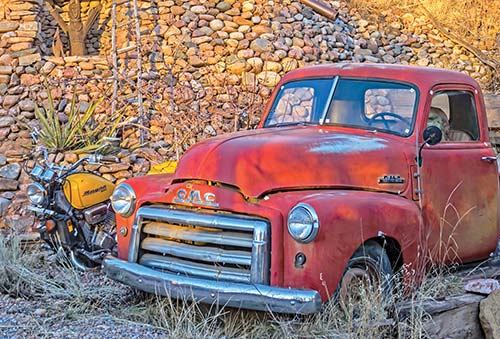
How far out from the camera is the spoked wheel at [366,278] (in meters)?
4.11

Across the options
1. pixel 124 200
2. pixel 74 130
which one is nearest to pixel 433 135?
pixel 124 200

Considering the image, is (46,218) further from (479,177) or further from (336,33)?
(336,33)

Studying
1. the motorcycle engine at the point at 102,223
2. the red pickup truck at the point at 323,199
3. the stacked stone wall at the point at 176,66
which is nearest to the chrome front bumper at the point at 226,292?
the red pickup truck at the point at 323,199

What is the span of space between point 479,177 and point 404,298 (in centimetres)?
146

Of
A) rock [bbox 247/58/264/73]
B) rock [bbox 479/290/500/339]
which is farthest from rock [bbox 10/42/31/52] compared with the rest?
rock [bbox 479/290/500/339]

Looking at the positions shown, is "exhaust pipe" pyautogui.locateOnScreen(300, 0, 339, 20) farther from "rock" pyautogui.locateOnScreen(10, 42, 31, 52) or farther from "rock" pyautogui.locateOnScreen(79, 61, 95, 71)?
"rock" pyautogui.locateOnScreen(10, 42, 31, 52)

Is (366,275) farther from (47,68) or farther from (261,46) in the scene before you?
(47,68)

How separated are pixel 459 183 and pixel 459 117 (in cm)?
74

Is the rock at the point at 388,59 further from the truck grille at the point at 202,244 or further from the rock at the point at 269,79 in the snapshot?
the truck grille at the point at 202,244

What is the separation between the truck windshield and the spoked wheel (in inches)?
43.0

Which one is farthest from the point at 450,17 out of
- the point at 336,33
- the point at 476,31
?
the point at 336,33

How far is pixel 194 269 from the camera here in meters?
4.21

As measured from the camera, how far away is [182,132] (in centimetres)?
1013

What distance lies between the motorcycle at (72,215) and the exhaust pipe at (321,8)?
7.36 meters
